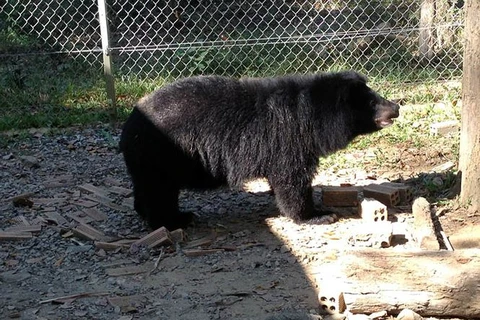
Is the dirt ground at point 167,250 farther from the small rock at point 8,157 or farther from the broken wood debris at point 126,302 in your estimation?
the small rock at point 8,157

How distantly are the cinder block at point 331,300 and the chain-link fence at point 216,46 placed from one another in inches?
206

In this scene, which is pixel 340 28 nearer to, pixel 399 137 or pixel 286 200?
pixel 399 137

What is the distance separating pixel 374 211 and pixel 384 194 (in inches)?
17.5

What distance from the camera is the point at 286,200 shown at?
236 inches

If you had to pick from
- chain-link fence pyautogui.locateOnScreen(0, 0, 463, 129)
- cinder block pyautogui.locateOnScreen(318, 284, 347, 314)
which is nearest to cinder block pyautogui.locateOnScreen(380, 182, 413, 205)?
cinder block pyautogui.locateOnScreen(318, 284, 347, 314)

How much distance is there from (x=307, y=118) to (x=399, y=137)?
2283 millimetres

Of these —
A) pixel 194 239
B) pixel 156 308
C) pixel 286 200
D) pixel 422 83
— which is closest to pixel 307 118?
pixel 286 200

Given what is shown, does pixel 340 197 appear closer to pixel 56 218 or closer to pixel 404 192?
pixel 404 192

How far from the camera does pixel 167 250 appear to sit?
223 inches

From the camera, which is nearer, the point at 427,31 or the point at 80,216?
the point at 80,216

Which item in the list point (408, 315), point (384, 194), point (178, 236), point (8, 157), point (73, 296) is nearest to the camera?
point (408, 315)

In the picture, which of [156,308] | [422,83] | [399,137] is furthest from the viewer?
[422,83]

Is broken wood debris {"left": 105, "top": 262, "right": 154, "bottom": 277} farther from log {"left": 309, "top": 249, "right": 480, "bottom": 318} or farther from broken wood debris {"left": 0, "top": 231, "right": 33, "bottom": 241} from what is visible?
log {"left": 309, "top": 249, "right": 480, "bottom": 318}

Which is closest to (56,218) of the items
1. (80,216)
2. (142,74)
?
(80,216)
